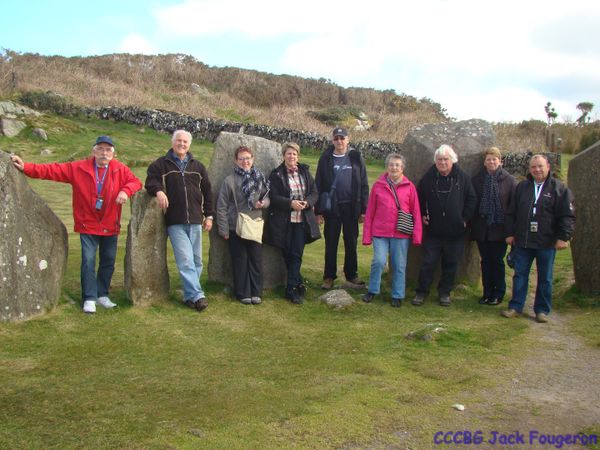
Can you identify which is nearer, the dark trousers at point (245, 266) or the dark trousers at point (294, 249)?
the dark trousers at point (245, 266)

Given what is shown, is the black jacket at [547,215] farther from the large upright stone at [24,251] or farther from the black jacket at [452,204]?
the large upright stone at [24,251]

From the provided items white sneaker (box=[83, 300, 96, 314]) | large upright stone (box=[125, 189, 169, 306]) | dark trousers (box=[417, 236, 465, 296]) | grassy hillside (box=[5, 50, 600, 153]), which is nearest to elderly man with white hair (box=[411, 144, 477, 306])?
dark trousers (box=[417, 236, 465, 296])

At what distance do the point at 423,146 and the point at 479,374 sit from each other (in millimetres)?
4136

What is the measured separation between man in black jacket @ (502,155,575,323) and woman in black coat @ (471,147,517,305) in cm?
35

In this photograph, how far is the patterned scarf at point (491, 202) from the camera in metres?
8.13

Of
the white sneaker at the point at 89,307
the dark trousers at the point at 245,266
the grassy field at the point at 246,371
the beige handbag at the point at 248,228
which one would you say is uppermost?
the beige handbag at the point at 248,228

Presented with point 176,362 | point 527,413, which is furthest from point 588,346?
point 176,362

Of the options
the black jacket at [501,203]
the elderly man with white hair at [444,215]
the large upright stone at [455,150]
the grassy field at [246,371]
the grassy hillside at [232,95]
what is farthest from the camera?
the grassy hillside at [232,95]

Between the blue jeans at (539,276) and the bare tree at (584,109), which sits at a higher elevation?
the bare tree at (584,109)

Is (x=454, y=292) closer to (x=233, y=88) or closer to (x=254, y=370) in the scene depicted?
(x=254, y=370)

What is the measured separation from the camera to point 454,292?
349 inches

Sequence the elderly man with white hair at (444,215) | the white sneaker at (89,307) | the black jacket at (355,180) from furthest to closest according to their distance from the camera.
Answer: the black jacket at (355,180) → the elderly man with white hair at (444,215) → the white sneaker at (89,307)

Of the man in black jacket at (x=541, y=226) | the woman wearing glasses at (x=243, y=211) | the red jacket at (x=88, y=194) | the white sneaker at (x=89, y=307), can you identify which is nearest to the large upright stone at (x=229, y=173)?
the woman wearing glasses at (x=243, y=211)

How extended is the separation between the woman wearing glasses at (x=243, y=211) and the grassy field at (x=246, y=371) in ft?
0.92
